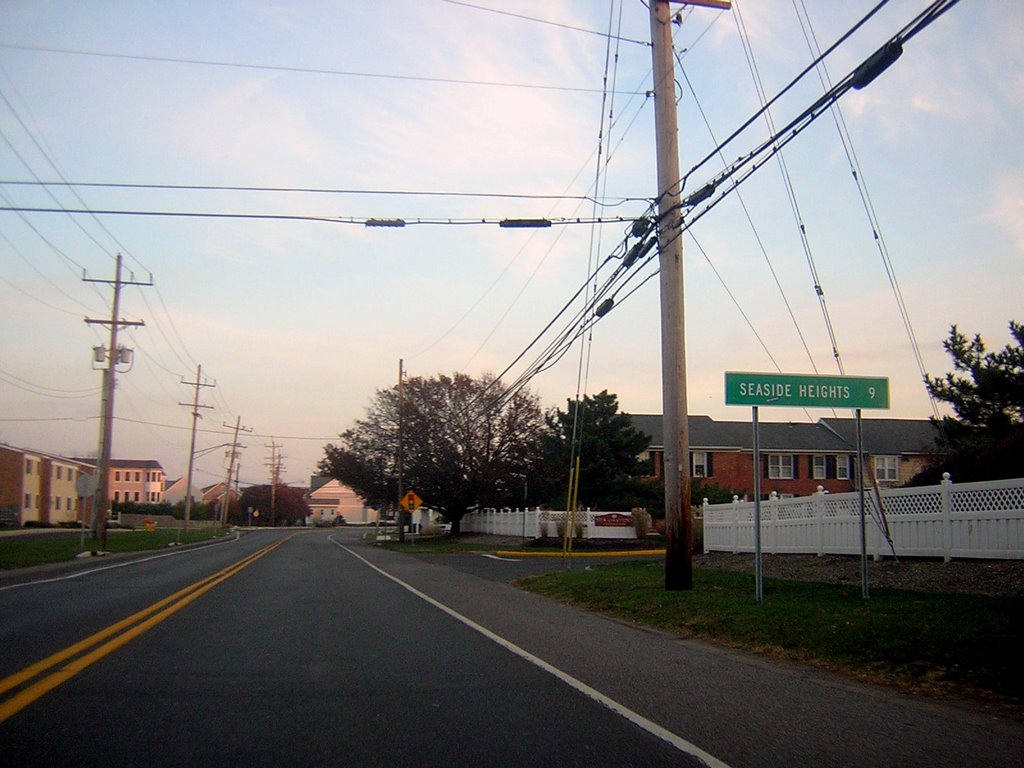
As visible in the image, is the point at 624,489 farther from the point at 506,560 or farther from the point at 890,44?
the point at 890,44

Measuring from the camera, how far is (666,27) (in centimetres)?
1673

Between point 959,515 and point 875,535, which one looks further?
point 875,535

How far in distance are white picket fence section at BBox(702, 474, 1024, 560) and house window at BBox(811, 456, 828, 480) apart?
36811 millimetres

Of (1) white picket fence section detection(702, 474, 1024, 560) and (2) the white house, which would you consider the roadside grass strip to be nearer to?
(1) white picket fence section detection(702, 474, 1024, 560)

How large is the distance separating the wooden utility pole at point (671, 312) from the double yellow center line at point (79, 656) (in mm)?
8362

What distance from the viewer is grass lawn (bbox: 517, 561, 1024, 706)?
8602 mm

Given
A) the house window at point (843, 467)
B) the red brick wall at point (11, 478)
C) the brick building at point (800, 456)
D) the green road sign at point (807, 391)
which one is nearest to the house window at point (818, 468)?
the brick building at point (800, 456)

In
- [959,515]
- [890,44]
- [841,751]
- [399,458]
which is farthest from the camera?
[399,458]

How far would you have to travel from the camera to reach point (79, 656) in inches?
367

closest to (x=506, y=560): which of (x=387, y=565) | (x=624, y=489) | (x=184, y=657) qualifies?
(x=387, y=565)

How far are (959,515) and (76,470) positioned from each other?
9496cm

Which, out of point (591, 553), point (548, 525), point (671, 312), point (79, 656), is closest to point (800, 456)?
point (548, 525)

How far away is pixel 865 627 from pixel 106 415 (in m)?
42.4

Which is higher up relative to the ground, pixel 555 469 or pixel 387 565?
pixel 555 469
